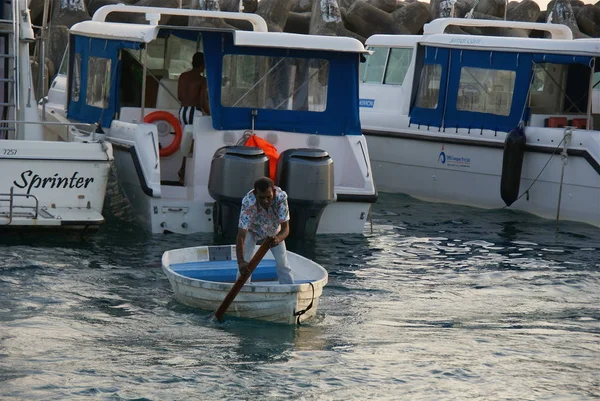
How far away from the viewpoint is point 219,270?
1163 centimetres

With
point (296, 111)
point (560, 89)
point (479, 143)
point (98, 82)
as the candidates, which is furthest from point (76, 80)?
point (560, 89)

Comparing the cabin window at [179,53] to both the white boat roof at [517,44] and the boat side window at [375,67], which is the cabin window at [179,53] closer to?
the white boat roof at [517,44]

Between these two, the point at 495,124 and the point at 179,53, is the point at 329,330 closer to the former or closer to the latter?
the point at 179,53

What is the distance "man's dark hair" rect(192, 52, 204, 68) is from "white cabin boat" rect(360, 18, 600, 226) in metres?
4.52

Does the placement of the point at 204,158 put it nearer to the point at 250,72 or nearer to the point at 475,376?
the point at 250,72

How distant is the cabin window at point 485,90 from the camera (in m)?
17.8

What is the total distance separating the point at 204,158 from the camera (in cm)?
1461

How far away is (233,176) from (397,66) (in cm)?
753

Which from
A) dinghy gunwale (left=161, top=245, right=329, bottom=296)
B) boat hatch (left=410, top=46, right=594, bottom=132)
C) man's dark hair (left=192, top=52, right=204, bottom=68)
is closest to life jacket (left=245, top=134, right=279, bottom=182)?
man's dark hair (left=192, top=52, right=204, bottom=68)

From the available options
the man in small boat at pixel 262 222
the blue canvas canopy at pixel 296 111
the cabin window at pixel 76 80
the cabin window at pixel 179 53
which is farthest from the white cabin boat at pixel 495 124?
the man in small boat at pixel 262 222

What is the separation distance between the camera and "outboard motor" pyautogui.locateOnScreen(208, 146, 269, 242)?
528 inches

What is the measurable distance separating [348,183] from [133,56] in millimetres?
3720

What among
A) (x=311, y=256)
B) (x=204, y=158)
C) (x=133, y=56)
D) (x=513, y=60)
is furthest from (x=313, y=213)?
(x=513, y=60)

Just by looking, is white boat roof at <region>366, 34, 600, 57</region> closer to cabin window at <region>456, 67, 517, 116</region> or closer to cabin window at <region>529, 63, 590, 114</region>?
cabin window at <region>456, 67, 517, 116</region>
